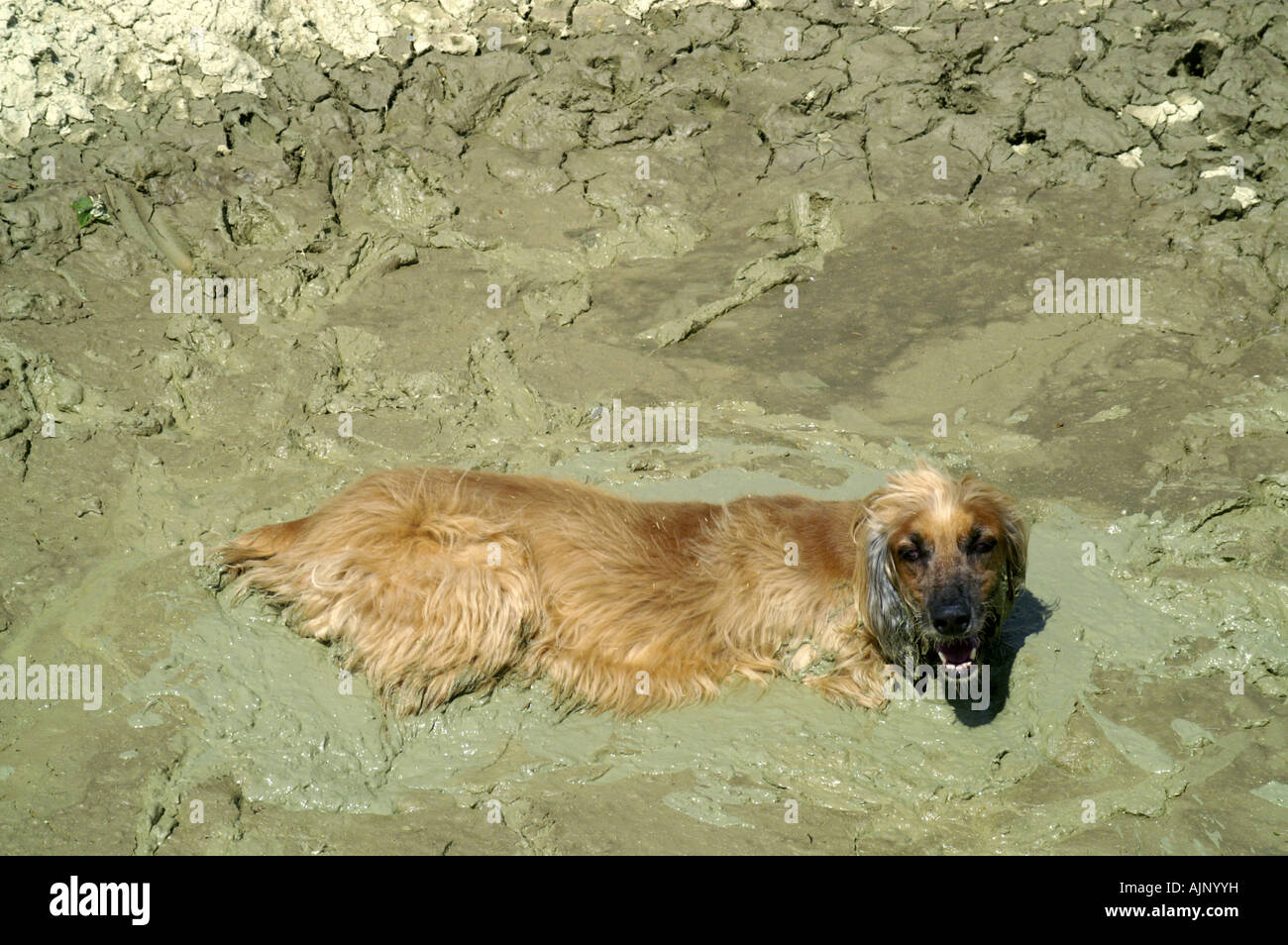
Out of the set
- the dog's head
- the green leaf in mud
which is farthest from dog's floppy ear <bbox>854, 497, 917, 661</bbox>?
the green leaf in mud

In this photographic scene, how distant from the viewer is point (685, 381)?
6203mm

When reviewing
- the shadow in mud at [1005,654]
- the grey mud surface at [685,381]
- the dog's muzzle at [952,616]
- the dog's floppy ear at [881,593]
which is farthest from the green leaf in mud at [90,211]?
the shadow in mud at [1005,654]

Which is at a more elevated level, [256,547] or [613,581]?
[256,547]

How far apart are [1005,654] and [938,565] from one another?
2.46 ft

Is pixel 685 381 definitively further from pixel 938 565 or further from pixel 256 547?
pixel 256 547

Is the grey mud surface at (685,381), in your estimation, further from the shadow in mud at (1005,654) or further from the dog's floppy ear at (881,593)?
the dog's floppy ear at (881,593)

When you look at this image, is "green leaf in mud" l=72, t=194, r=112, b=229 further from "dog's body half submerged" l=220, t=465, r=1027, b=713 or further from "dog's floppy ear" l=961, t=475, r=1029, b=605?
"dog's floppy ear" l=961, t=475, r=1029, b=605

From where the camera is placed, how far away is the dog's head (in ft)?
13.1

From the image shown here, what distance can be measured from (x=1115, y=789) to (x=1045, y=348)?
3092mm

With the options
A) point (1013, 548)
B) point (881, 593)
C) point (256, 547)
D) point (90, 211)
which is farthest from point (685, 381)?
point (90, 211)

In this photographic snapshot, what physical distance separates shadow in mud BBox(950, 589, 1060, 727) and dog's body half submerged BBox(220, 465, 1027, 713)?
0.25 meters

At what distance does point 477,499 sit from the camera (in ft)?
14.9

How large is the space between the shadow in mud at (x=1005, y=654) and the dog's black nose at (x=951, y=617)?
22.8 inches

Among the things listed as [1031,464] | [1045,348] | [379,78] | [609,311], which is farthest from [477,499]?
[379,78]
